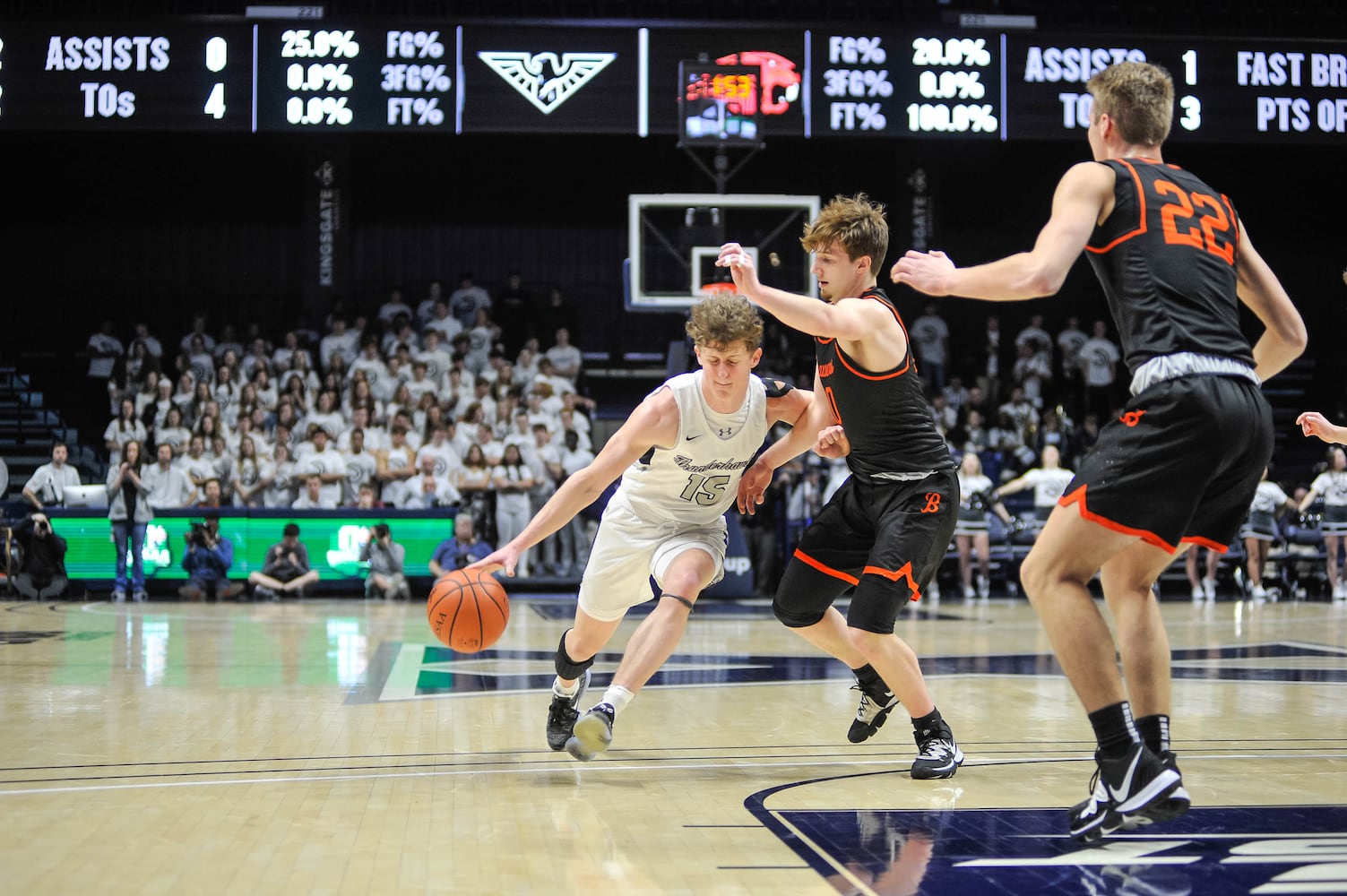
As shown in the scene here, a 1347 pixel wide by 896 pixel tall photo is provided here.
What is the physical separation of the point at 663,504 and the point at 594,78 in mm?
11444

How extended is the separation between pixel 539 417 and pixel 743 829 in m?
12.2

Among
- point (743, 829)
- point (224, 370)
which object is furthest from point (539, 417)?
point (743, 829)

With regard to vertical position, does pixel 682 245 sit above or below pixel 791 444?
above

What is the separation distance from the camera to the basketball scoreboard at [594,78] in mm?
15445

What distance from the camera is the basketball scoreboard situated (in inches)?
608

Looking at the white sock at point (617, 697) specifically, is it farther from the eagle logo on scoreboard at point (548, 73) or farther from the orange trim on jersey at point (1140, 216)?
the eagle logo on scoreboard at point (548, 73)

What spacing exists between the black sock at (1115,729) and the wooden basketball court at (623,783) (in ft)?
0.94

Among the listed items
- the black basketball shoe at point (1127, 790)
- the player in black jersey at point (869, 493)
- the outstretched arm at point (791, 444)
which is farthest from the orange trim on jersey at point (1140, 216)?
the outstretched arm at point (791, 444)

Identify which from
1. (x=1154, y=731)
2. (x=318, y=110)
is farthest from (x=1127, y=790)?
(x=318, y=110)

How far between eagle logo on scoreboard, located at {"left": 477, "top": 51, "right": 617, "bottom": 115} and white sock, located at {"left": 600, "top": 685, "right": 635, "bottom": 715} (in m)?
12.0

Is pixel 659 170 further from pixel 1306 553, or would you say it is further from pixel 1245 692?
pixel 1245 692

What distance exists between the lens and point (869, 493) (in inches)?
201

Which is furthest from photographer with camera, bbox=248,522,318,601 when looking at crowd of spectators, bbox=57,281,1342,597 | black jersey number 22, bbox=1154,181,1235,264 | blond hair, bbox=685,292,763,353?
black jersey number 22, bbox=1154,181,1235,264

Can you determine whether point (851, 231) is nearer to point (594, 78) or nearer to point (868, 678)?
point (868, 678)
